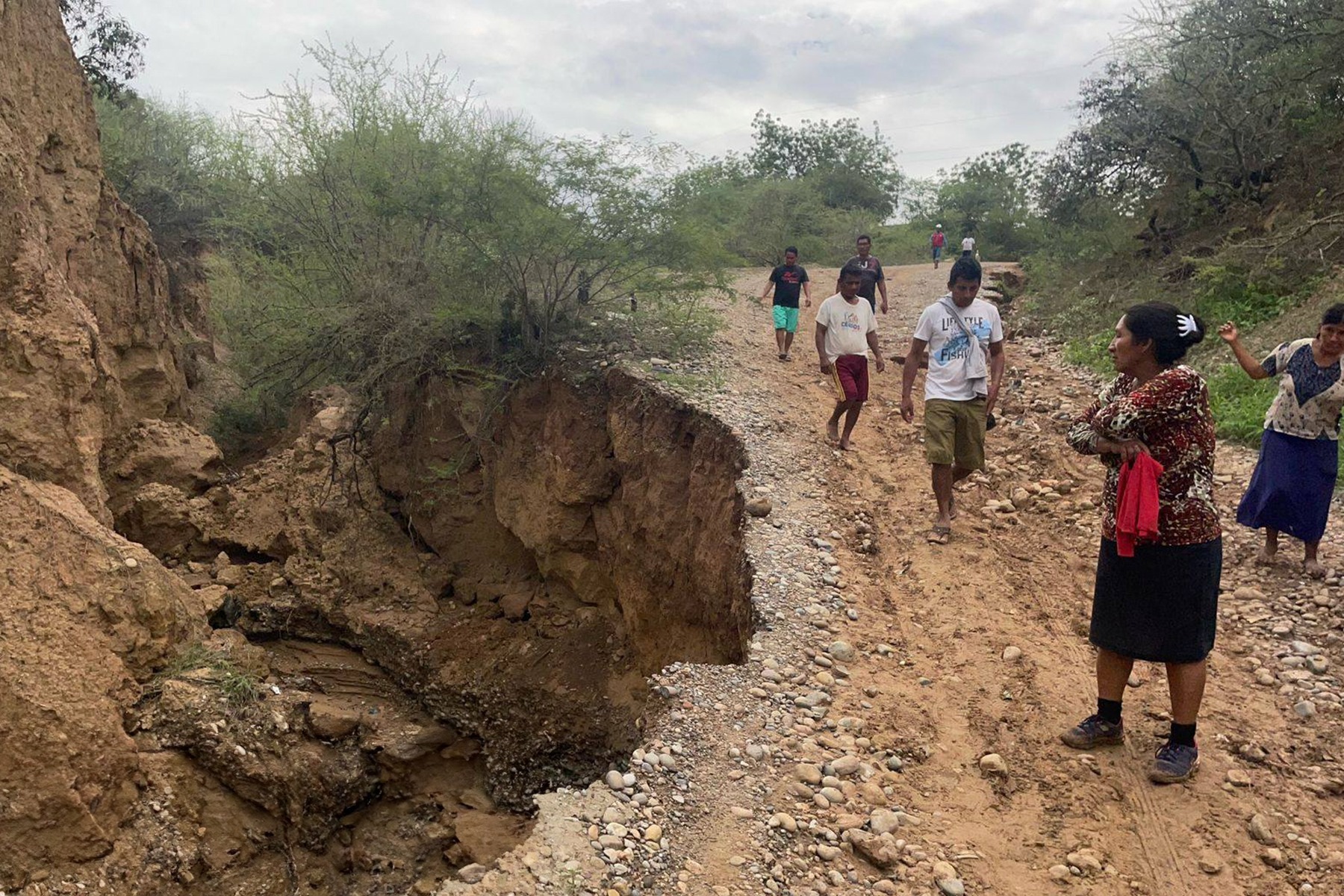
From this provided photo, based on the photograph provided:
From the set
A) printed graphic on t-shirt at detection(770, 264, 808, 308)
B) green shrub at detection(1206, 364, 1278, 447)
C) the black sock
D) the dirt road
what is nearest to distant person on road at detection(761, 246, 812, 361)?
printed graphic on t-shirt at detection(770, 264, 808, 308)

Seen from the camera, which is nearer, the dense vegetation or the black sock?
the black sock

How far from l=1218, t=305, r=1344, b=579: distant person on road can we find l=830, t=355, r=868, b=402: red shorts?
2776 mm

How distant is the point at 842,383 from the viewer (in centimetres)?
711

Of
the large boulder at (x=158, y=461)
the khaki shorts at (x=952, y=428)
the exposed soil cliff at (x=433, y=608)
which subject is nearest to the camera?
the khaki shorts at (x=952, y=428)

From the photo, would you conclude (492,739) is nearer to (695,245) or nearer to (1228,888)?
(695,245)

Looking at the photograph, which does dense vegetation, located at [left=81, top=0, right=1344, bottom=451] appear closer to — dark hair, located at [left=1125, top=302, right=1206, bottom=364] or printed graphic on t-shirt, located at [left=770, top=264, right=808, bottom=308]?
printed graphic on t-shirt, located at [left=770, top=264, right=808, bottom=308]

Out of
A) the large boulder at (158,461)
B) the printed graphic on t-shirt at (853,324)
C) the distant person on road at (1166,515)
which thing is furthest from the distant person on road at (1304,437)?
the large boulder at (158,461)

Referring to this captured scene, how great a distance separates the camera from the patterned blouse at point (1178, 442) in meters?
3.31

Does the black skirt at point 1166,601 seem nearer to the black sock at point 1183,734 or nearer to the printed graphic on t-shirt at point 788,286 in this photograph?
the black sock at point 1183,734

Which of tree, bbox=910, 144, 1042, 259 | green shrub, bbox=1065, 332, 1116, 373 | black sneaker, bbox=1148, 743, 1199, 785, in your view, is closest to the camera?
black sneaker, bbox=1148, 743, 1199, 785

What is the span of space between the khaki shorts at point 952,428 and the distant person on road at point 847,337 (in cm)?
140

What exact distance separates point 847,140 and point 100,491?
32.0m

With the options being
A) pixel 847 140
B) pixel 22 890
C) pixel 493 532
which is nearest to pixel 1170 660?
pixel 22 890

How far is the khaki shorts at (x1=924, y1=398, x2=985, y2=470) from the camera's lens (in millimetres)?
5617
